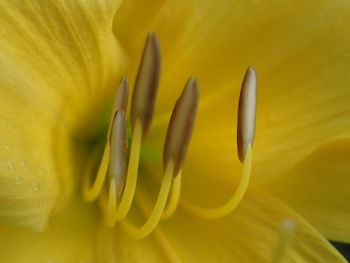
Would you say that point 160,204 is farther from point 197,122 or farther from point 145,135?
point 197,122

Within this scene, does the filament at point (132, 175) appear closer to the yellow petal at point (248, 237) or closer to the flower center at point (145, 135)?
the flower center at point (145, 135)

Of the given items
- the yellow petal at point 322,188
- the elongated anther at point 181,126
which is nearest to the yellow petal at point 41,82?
the elongated anther at point 181,126

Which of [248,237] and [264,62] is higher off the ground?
[264,62]

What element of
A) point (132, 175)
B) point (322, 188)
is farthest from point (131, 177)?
point (322, 188)

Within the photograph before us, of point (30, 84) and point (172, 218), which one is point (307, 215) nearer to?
point (172, 218)

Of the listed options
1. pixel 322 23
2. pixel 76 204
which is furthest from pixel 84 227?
pixel 322 23

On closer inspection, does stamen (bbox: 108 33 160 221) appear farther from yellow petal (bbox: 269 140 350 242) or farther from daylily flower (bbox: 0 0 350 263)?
yellow petal (bbox: 269 140 350 242)

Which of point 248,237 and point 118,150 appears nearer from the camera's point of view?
point 118,150

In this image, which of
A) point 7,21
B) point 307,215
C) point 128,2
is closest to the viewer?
point 7,21
